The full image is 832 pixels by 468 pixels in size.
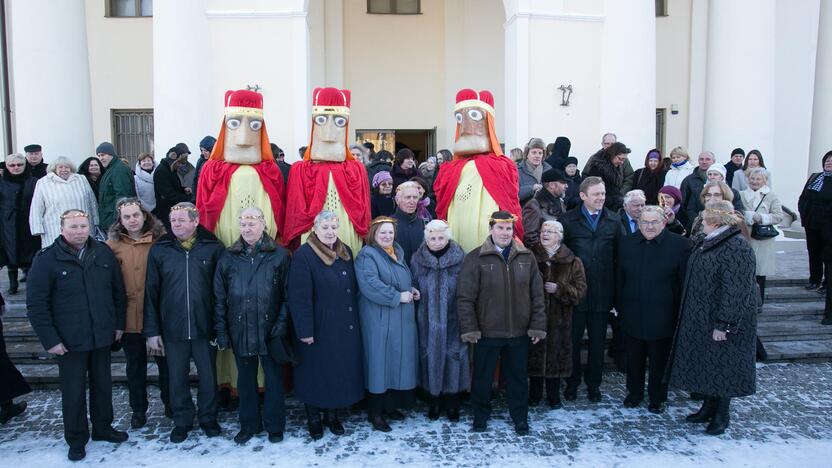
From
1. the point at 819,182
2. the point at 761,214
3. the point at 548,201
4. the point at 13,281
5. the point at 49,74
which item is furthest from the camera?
the point at 49,74

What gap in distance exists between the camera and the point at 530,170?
6.58m

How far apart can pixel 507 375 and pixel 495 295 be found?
70 centimetres

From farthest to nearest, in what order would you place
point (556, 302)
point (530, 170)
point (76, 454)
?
point (530, 170) < point (556, 302) < point (76, 454)

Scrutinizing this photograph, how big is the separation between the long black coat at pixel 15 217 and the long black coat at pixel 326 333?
4892 mm

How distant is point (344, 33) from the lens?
13250 mm

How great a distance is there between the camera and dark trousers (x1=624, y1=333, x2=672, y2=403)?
4992 millimetres

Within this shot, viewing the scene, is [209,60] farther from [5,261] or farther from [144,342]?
[144,342]

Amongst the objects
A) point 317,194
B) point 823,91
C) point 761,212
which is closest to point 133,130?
point 317,194

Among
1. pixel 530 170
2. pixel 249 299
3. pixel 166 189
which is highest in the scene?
pixel 530 170

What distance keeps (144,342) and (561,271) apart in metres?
3.37

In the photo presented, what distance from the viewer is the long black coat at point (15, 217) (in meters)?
7.39

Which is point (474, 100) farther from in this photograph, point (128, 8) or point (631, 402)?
point (128, 8)

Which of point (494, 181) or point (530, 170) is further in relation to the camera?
point (530, 170)

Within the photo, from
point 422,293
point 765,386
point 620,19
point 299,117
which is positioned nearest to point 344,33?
point 299,117
